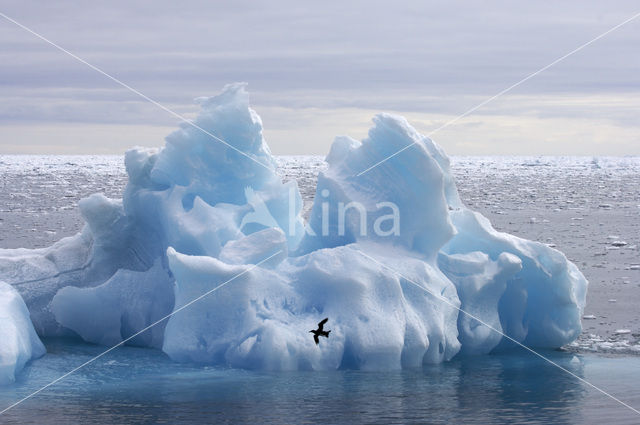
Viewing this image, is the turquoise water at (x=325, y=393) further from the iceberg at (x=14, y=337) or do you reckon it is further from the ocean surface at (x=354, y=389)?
the iceberg at (x=14, y=337)

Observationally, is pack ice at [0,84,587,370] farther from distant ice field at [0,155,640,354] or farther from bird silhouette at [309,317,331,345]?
distant ice field at [0,155,640,354]

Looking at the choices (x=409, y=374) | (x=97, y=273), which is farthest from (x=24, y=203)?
(x=409, y=374)

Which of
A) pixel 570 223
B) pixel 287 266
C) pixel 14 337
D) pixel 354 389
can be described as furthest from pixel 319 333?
pixel 570 223

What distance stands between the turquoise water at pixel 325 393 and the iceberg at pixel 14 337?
0.43 ft

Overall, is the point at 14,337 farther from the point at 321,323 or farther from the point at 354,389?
the point at 354,389

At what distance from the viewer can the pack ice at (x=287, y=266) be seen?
8.89m

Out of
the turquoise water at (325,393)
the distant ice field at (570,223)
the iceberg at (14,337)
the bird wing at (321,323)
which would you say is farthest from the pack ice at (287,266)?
the distant ice field at (570,223)

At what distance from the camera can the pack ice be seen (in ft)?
29.2

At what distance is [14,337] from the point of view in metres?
8.66

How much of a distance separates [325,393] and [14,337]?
310 centimetres

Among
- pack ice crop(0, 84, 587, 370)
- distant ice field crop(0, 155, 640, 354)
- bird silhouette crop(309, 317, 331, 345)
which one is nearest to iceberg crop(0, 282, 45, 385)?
pack ice crop(0, 84, 587, 370)

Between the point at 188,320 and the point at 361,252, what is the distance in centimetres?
192

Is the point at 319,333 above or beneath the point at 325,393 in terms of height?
above

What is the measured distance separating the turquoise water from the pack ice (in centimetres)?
36
